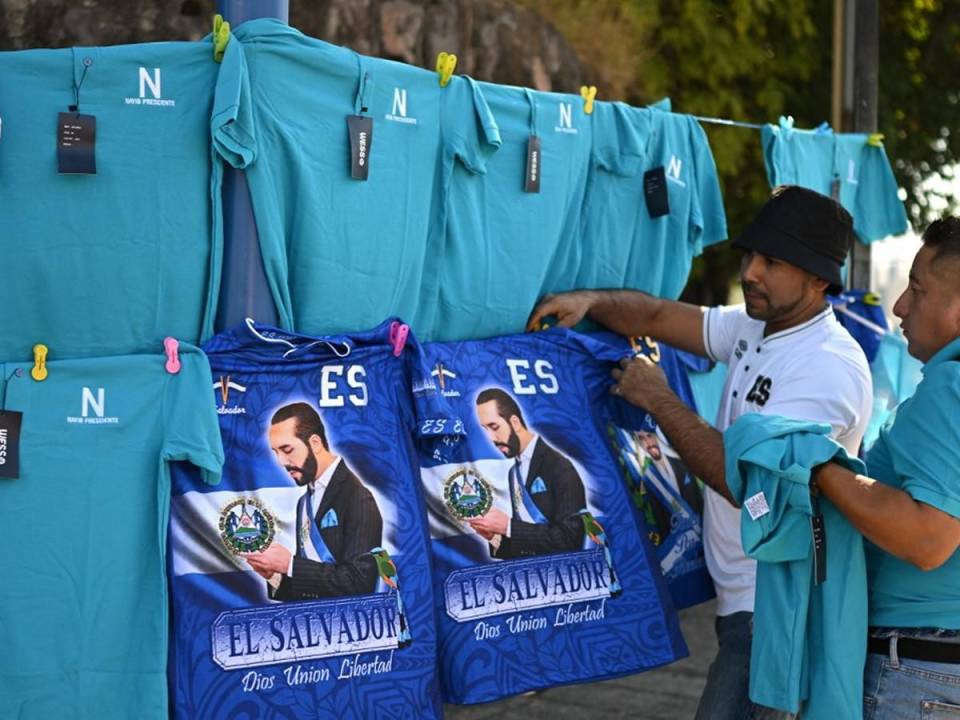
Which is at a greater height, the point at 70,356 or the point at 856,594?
the point at 70,356

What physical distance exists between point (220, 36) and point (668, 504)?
190 centimetres

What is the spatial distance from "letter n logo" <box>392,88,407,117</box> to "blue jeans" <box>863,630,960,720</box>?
176 centimetres

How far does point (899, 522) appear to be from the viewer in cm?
248

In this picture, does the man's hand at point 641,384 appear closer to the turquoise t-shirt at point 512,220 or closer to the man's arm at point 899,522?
the turquoise t-shirt at point 512,220

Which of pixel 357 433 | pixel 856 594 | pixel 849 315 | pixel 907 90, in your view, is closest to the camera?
pixel 856 594

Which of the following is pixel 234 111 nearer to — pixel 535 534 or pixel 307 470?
pixel 307 470

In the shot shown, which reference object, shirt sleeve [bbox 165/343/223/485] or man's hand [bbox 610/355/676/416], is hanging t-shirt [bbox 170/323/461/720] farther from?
man's hand [bbox 610/355/676/416]

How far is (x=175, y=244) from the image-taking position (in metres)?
2.96

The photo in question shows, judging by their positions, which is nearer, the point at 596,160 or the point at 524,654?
the point at 524,654

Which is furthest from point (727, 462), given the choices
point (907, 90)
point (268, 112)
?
point (907, 90)

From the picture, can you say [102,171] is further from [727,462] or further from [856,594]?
[856,594]

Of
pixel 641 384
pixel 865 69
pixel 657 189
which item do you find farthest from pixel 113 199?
pixel 865 69

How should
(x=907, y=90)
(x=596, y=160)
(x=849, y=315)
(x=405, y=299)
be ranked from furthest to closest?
(x=907, y=90) < (x=849, y=315) < (x=596, y=160) < (x=405, y=299)

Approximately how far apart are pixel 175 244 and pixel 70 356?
359 millimetres
